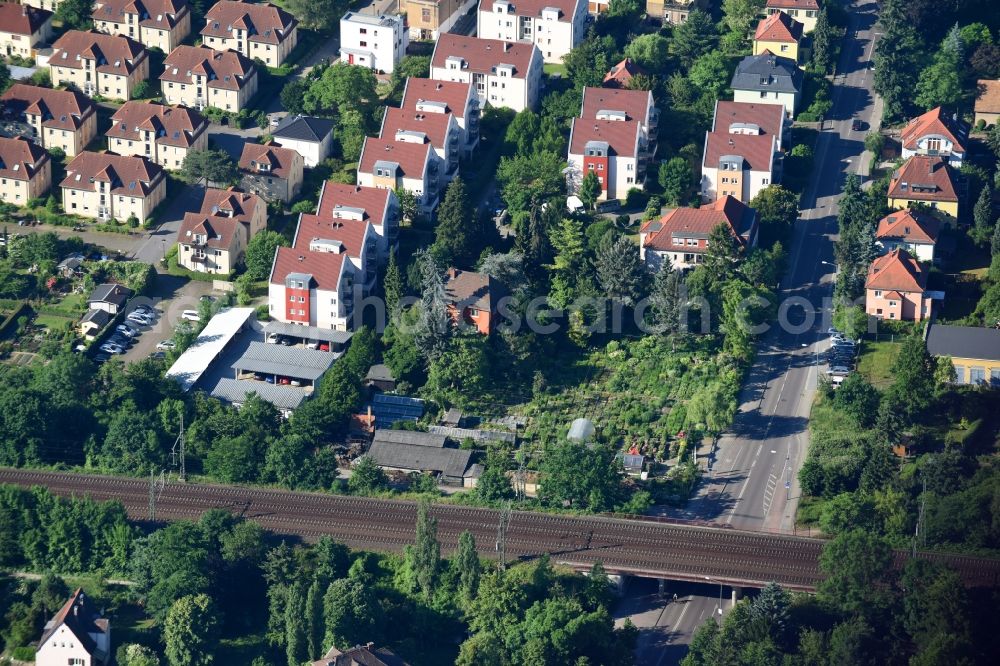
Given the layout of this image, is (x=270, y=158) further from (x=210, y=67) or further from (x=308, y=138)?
(x=210, y=67)

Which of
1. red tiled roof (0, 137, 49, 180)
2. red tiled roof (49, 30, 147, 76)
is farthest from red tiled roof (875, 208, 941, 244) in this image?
red tiled roof (0, 137, 49, 180)

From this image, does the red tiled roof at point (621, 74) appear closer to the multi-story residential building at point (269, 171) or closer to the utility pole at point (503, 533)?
the multi-story residential building at point (269, 171)

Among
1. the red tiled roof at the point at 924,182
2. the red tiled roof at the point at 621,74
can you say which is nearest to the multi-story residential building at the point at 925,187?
the red tiled roof at the point at 924,182

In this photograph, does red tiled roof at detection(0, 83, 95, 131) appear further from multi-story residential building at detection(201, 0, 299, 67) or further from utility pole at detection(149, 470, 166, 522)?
utility pole at detection(149, 470, 166, 522)

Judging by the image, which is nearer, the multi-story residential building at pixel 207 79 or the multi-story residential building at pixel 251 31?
the multi-story residential building at pixel 207 79

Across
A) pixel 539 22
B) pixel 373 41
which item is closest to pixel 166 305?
pixel 373 41

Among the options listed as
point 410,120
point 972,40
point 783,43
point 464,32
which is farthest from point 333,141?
point 972,40
